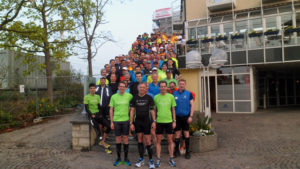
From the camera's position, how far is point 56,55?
42.2ft

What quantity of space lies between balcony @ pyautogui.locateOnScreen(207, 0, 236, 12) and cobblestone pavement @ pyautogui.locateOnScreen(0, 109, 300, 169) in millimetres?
9663

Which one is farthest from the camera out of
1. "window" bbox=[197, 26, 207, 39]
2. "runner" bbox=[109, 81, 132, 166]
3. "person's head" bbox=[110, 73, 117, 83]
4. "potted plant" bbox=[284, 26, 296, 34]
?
"window" bbox=[197, 26, 207, 39]

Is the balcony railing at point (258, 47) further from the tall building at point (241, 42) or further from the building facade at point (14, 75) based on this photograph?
the building facade at point (14, 75)

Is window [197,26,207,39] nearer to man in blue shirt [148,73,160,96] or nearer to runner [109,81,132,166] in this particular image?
man in blue shirt [148,73,160,96]

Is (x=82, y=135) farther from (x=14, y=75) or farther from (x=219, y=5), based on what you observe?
(x=219, y=5)

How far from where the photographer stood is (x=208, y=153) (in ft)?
19.5

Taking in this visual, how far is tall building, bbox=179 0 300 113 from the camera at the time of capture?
41.5 feet

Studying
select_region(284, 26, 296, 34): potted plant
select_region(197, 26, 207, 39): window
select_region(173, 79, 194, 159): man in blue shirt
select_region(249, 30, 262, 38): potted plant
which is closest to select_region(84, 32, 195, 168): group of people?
select_region(173, 79, 194, 159): man in blue shirt

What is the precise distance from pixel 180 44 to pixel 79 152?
10645mm

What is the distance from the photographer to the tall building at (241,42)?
12.7 m

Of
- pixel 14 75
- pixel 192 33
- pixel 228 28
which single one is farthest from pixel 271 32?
pixel 14 75

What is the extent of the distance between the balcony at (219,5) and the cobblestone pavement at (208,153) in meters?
9.66

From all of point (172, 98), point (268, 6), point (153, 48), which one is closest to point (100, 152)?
point (172, 98)

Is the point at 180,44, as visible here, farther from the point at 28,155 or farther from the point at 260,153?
the point at 28,155
